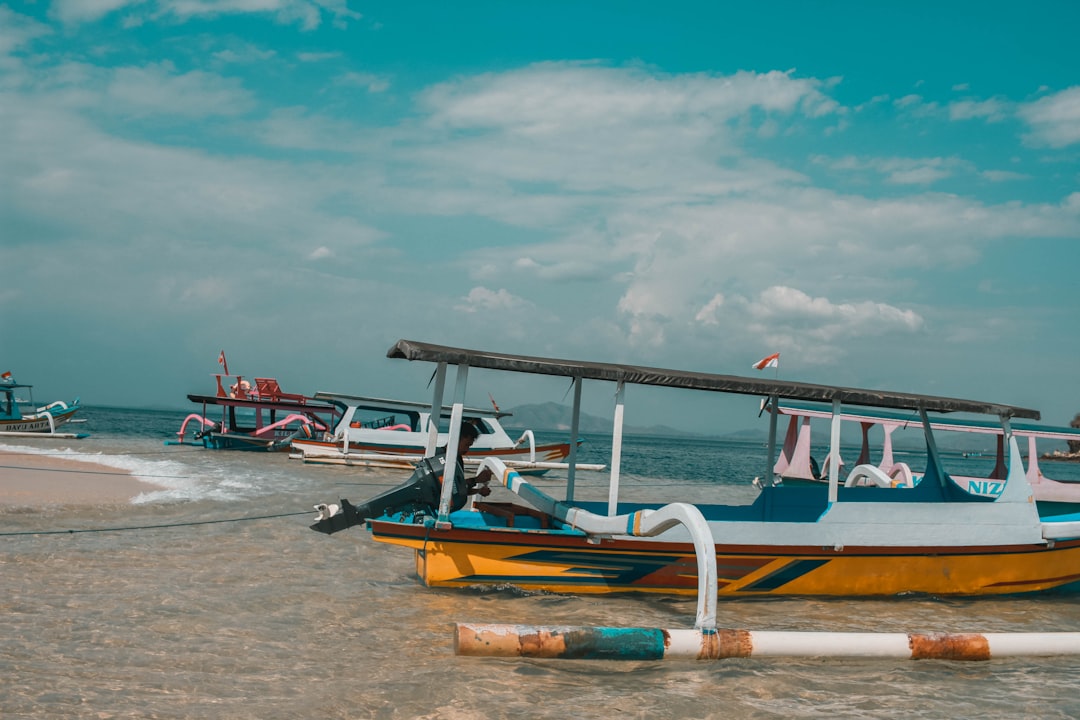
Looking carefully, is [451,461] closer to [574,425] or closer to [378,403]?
[574,425]

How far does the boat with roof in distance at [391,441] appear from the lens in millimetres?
26750

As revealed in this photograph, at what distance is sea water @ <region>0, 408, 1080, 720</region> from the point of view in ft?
19.9

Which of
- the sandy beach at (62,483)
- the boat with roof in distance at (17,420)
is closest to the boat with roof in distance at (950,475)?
the sandy beach at (62,483)

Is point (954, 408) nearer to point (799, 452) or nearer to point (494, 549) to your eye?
point (494, 549)

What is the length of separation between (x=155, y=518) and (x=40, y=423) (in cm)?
2725

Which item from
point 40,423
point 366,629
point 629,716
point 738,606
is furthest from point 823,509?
point 40,423

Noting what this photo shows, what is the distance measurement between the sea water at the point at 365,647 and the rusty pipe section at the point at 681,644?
0.54 feet

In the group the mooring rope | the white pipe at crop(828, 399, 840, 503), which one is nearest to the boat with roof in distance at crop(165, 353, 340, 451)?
the mooring rope

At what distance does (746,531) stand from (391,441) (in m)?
19.7

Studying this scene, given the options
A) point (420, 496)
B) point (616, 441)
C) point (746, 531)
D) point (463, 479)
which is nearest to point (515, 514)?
point (463, 479)

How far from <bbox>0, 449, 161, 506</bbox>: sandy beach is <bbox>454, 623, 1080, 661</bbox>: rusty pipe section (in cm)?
1197

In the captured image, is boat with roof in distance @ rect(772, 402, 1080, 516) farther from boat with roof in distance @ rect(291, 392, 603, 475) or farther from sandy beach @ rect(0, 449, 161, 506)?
sandy beach @ rect(0, 449, 161, 506)

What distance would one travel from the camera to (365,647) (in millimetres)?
7375

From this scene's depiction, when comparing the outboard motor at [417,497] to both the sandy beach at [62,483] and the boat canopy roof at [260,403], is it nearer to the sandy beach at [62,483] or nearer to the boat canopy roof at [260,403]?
the sandy beach at [62,483]
